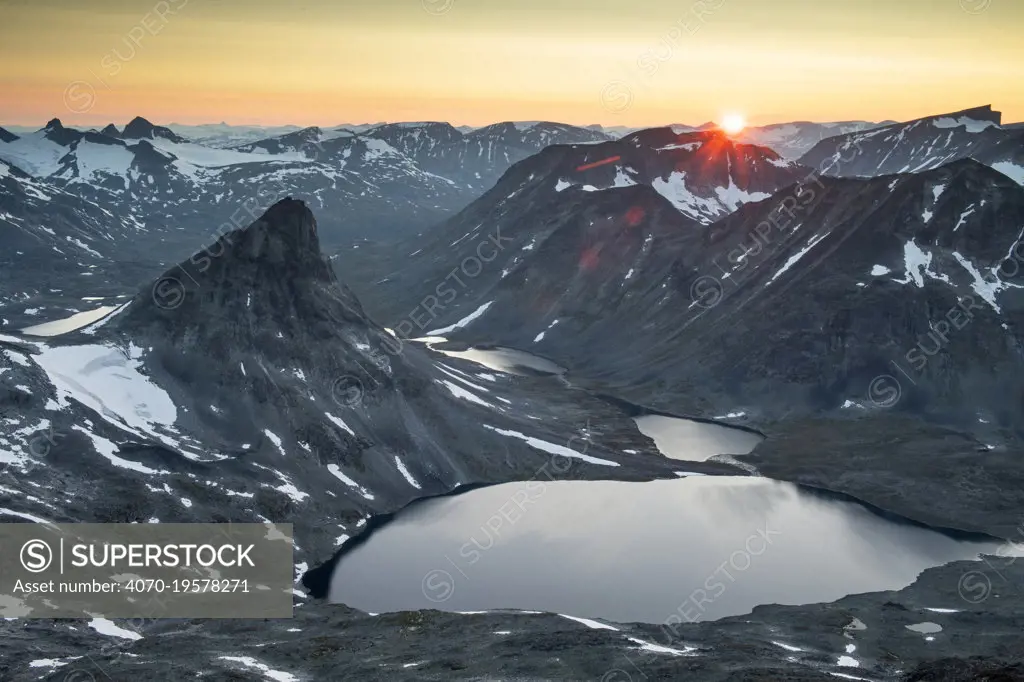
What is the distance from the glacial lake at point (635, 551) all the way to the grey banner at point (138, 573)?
8.64m

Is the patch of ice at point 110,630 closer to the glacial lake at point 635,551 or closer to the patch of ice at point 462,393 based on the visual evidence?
the glacial lake at point 635,551

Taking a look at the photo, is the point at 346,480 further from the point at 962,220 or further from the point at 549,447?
the point at 962,220

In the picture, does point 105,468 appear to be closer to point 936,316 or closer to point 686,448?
point 686,448

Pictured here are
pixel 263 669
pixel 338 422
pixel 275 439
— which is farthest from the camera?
pixel 338 422

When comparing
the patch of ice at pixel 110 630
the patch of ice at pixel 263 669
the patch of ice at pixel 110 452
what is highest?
the patch of ice at pixel 110 452

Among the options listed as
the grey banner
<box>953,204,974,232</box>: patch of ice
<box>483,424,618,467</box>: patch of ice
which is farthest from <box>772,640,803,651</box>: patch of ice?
<box>953,204,974,232</box>: patch of ice

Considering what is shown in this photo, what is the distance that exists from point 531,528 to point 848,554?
37861 millimetres

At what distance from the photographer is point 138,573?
94.6 meters

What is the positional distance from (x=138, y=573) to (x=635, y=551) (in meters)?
54.4

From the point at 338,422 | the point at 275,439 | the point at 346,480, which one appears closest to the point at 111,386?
the point at 275,439

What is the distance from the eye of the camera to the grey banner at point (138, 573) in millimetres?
85875

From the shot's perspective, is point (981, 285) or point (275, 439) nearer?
point (275, 439)

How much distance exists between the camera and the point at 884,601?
10206 centimetres

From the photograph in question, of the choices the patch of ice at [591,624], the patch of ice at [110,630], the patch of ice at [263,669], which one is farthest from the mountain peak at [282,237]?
the patch of ice at [263,669]
